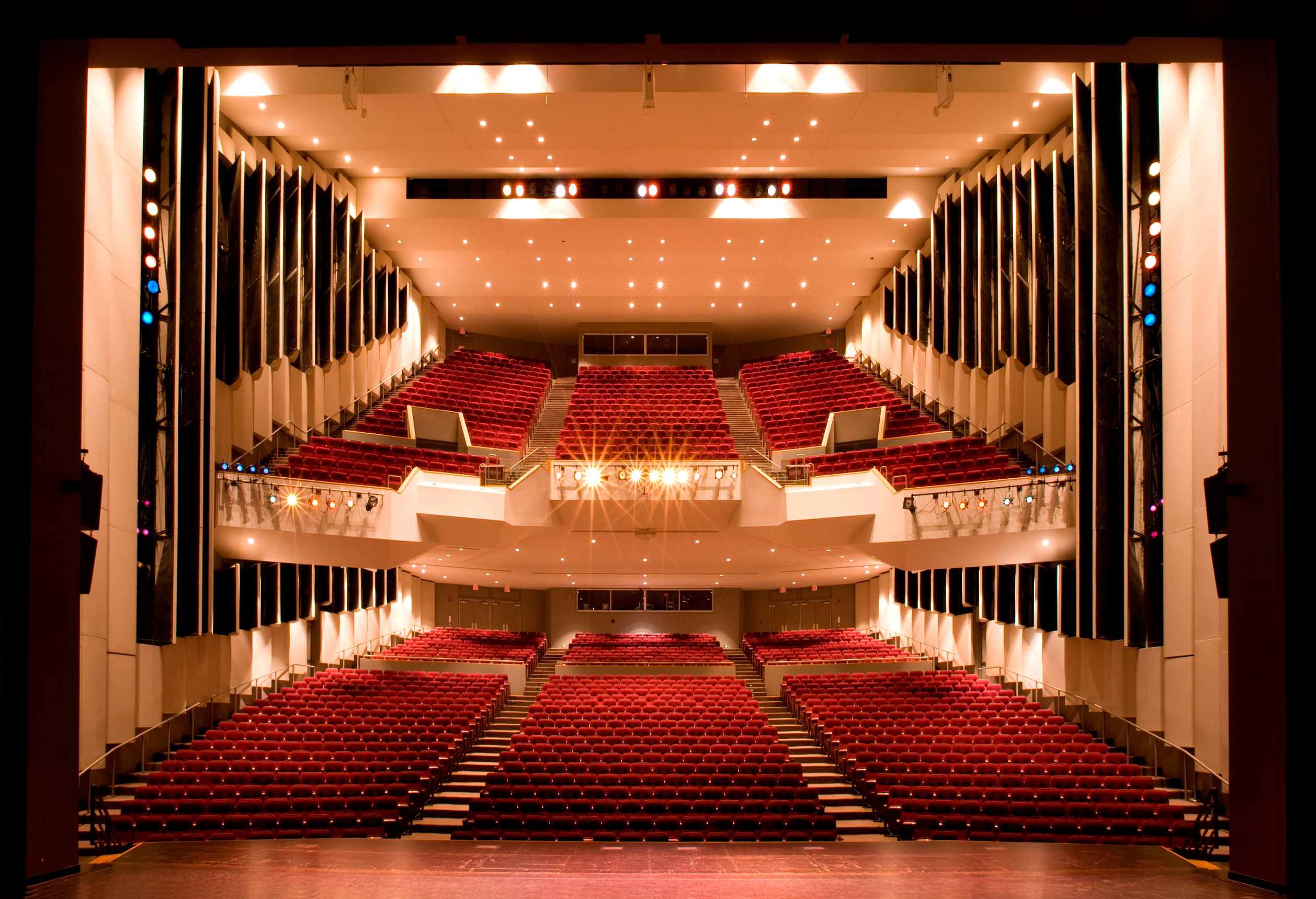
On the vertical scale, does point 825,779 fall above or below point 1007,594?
below

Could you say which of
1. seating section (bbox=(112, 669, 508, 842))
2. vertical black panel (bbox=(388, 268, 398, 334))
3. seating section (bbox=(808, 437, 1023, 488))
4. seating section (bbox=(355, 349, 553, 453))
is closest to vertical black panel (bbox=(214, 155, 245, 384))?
seating section (bbox=(112, 669, 508, 842))

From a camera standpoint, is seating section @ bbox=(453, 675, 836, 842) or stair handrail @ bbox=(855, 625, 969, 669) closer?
seating section @ bbox=(453, 675, 836, 842)

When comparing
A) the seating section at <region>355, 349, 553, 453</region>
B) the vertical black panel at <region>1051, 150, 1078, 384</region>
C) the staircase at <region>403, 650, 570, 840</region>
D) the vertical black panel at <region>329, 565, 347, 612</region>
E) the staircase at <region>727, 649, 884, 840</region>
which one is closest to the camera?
the staircase at <region>403, 650, 570, 840</region>

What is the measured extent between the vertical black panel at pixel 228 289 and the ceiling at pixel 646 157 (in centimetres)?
203

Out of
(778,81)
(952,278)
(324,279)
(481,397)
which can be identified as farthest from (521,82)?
(481,397)

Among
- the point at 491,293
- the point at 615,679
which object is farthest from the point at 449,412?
the point at 615,679

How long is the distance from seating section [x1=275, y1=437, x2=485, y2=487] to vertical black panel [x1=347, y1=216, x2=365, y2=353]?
9.34ft

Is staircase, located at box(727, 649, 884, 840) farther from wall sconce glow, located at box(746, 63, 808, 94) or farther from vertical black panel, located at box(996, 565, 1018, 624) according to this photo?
wall sconce glow, located at box(746, 63, 808, 94)

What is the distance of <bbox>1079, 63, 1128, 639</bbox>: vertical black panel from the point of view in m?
13.0

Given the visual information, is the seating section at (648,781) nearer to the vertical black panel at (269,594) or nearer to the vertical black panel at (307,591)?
the vertical black panel at (269,594)

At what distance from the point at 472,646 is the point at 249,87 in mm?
12678

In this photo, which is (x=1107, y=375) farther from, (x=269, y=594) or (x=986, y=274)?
(x=269, y=594)

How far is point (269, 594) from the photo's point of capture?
16.3 metres

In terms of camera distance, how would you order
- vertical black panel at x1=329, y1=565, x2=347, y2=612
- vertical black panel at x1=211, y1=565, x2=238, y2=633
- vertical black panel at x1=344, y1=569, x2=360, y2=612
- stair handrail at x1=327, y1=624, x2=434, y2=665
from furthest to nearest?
stair handrail at x1=327, y1=624, x2=434, y2=665, vertical black panel at x1=344, y1=569, x2=360, y2=612, vertical black panel at x1=329, y1=565, x2=347, y2=612, vertical black panel at x1=211, y1=565, x2=238, y2=633
